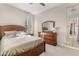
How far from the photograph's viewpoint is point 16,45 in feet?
5.77

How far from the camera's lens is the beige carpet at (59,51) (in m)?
1.86

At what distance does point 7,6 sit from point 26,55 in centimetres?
106

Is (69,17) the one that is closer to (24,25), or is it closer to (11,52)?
(24,25)

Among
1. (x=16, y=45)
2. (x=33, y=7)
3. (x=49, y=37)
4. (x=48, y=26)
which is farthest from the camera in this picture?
(x=49, y=37)

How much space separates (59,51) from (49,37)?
0.39 metres

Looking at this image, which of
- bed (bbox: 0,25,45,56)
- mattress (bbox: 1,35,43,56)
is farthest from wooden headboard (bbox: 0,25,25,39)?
mattress (bbox: 1,35,43,56)

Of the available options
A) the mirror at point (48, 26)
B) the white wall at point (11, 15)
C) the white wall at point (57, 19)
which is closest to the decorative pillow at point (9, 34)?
the white wall at point (11, 15)

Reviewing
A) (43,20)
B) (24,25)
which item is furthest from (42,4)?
(24,25)

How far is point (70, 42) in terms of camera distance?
6.64ft

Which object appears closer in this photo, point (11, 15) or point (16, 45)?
point (16, 45)

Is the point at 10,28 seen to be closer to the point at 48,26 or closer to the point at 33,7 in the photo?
the point at 33,7

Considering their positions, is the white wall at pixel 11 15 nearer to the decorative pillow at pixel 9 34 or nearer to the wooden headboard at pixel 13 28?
the wooden headboard at pixel 13 28

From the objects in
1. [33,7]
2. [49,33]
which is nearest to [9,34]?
[33,7]

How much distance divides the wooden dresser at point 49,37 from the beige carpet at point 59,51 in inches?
3.9
